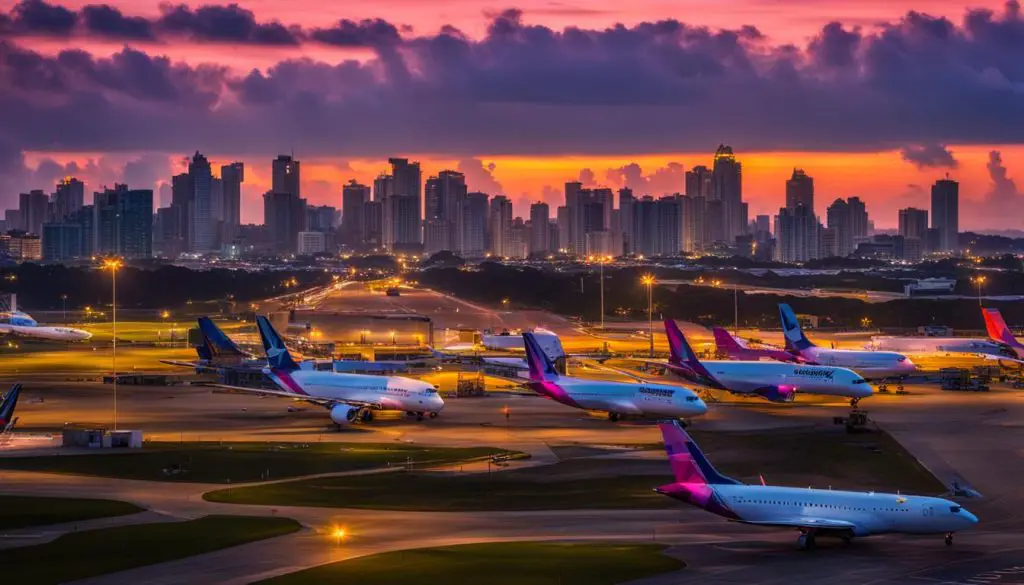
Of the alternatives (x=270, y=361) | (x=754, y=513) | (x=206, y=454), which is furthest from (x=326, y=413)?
(x=754, y=513)

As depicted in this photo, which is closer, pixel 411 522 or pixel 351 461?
pixel 411 522

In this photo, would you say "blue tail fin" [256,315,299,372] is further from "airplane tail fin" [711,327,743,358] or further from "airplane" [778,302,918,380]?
"airplane" [778,302,918,380]

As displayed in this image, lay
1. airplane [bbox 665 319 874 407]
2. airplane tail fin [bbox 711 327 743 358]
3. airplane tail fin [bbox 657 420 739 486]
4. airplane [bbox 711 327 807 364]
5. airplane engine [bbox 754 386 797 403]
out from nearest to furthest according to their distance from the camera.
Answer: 1. airplane tail fin [bbox 657 420 739 486]
2. airplane [bbox 665 319 874 407]
3. airplane engine [bbox 754 386 797 403]
4. airplane [bbox 711 327 807 364]
5. airplane tail fin [bbox 711 327 743 358]

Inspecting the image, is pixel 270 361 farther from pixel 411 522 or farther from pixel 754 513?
pixel 754 513

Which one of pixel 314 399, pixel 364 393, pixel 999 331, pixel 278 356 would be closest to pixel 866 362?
pixel 999 331

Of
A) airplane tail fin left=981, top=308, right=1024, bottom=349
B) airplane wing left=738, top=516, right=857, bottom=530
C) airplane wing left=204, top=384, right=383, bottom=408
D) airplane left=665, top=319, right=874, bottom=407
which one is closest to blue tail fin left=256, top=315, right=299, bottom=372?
airplane wing left=204, top=384, right=383, bottom=408

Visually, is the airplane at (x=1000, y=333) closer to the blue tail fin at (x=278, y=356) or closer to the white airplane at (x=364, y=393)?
Result: the white airplane at (x=364, y=393)
